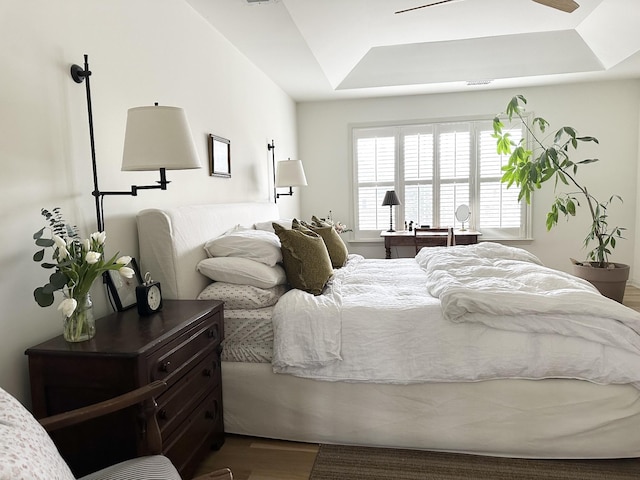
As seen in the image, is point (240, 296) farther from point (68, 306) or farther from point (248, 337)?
point (68, 306)

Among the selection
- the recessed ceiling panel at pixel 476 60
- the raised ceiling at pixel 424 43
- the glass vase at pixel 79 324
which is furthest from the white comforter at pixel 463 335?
the recessed ceiling panel at pixel 476 60

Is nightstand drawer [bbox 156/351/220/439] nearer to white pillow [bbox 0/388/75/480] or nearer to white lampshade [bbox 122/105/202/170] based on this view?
white pillow [bbox 0/388/75/480]

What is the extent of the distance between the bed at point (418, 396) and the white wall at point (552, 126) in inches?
151

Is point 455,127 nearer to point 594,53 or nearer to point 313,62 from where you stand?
point 594,53

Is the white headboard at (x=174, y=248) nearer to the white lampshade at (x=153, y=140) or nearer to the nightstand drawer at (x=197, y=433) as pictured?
the white lampshade at (x=153, y=140)

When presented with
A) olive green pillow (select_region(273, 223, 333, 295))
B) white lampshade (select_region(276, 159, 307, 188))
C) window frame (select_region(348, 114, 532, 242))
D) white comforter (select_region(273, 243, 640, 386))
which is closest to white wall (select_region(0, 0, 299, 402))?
olive green pillow (select_region(273, 223, 333, 295))

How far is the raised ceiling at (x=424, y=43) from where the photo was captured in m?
3.39

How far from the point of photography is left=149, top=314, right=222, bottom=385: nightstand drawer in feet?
5.16

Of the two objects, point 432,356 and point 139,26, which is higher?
point 139,26

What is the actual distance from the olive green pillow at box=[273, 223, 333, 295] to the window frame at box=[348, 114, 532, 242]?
3.46 meters

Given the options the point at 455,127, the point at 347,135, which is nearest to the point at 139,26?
the point at 347,135

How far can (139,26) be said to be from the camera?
2361 mm

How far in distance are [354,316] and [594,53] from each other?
4.51m

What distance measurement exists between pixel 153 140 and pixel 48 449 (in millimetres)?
1225
